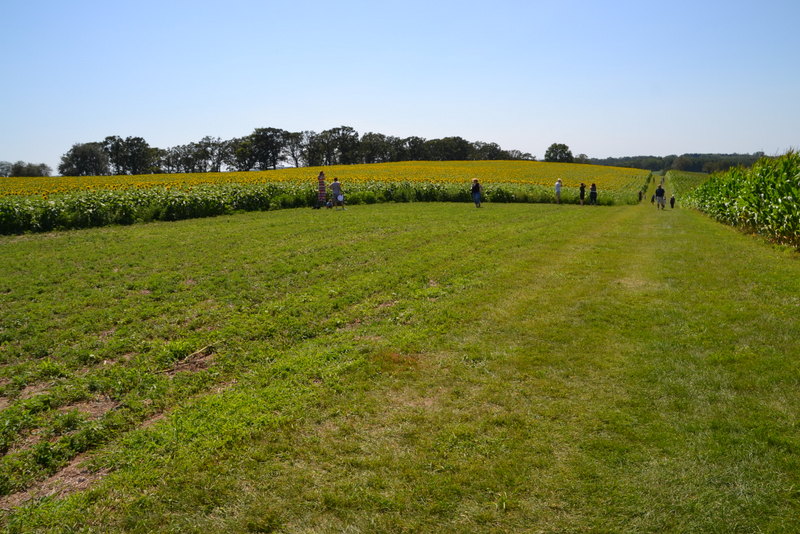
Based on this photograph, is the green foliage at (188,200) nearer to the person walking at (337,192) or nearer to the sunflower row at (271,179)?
the person walking at (337,192)

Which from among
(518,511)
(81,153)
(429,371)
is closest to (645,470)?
(518,511)

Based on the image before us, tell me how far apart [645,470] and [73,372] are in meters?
5.72

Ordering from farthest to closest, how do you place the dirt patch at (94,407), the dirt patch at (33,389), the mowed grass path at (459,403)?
the dirt patch at (33,389)
the dirt patch at (94,407)
the mowed grass path at (459,403)

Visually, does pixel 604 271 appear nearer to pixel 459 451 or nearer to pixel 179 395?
pixel 459 451

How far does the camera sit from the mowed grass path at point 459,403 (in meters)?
3.09

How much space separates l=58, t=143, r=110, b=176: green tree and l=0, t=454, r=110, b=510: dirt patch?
81.0 meters

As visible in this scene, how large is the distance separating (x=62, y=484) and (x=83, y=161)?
81.7 metres

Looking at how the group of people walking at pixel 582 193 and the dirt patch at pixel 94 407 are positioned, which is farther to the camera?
the group of people walking at pixel 582 193

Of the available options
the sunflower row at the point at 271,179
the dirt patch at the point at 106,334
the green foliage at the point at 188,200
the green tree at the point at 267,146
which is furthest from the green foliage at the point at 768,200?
the green tree at the point at 267,146

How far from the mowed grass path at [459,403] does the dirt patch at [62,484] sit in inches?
4.4

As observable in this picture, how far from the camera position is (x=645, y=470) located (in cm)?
338

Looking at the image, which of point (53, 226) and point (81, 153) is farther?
point (81, 153)

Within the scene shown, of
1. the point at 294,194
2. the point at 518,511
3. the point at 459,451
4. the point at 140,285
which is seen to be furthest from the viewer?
the point at 294,194

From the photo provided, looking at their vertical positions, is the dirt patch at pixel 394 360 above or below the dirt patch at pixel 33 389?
above
